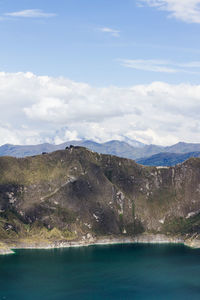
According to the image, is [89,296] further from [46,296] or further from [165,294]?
[165,294]

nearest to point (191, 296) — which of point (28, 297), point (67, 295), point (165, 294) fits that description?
point (165, 294)

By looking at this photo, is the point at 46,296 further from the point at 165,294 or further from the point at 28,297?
the point at 165,294

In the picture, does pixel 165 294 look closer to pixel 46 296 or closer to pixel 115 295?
pixel 115 295

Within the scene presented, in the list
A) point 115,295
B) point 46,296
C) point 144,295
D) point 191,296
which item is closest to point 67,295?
point 46,296

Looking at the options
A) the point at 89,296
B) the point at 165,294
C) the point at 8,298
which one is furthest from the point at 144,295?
the point at 8,298

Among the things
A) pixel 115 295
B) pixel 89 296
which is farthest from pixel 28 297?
pixel 115 295
